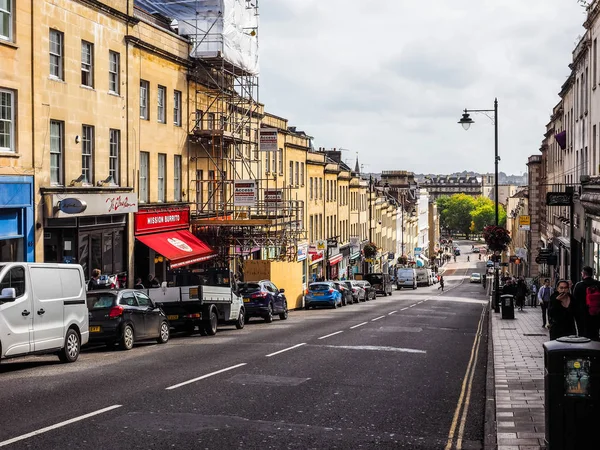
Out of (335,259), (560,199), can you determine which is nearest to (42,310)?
(560,199)

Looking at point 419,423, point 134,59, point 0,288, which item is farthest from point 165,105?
point 419,423

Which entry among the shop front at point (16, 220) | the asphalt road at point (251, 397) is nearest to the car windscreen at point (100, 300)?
the asphalt road at point (251, 397)

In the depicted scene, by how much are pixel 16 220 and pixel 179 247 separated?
10.3 m

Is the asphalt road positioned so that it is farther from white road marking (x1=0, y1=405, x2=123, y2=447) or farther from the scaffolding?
the scaffolding

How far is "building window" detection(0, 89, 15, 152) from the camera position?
25281mm

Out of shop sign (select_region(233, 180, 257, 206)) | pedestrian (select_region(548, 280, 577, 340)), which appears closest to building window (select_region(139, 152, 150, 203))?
shop sign (select_region(233, 180, 257, 206))

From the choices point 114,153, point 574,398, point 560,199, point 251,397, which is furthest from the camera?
→ point 114,153

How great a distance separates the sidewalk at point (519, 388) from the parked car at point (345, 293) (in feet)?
75.0

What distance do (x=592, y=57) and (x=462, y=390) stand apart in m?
26.0

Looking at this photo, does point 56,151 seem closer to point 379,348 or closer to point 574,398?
Answer: point 379,348

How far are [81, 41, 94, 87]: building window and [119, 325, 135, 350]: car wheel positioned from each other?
12.1 meters

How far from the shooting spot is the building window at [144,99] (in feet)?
115

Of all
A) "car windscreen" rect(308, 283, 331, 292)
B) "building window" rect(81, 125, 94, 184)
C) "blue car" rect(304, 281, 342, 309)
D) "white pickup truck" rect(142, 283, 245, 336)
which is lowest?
"blue car" rect(304, 281, 342, 309)

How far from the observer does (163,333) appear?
23.3 m
